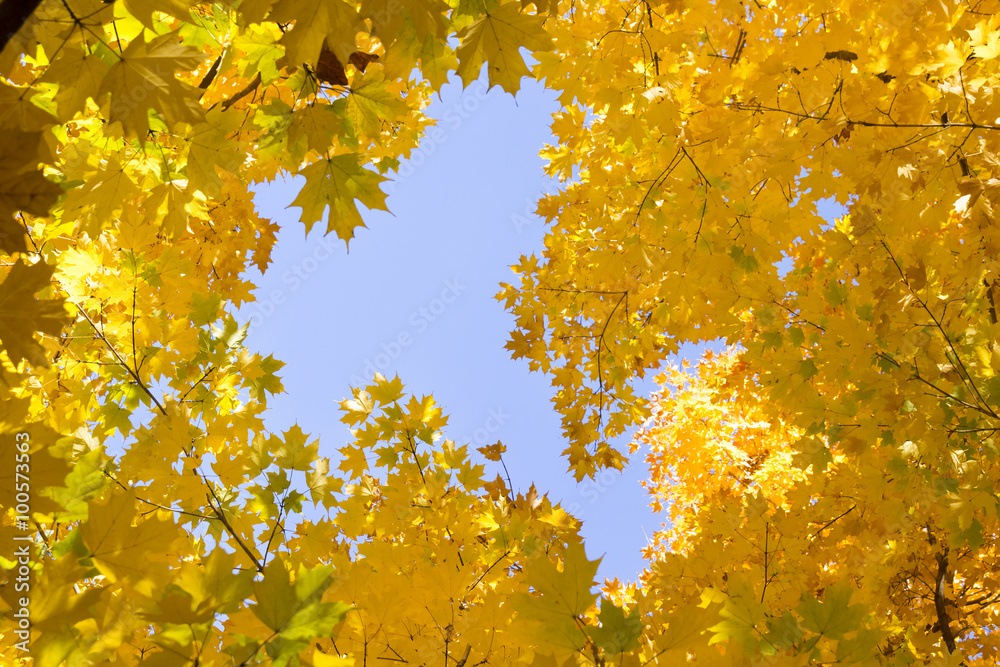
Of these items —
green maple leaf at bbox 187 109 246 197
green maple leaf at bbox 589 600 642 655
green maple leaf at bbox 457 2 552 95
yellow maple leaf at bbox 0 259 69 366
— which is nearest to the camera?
yellow maple leaf at bbox 0 259 69 366

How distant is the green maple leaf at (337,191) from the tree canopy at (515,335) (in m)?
0.01

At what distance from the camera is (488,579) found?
2855 millimetres

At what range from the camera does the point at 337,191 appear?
190cm

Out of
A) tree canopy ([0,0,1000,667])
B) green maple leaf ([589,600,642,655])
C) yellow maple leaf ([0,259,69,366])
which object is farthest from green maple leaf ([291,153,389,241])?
green maple leaf ([589,600,642,655])

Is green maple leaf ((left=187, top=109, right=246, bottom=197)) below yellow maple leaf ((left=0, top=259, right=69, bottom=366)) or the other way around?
the other way around

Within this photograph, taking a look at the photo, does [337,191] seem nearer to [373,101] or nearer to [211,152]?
[373,101]

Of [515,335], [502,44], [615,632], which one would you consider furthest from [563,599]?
[515,335]

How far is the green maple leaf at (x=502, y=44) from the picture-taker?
182 cm

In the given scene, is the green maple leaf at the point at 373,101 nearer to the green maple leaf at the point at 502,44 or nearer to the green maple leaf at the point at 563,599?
the green maple leaf at the point at 502,44

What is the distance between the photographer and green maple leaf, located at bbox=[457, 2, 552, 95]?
1820 mm

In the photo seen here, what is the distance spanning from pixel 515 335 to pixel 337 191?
4.19 metres

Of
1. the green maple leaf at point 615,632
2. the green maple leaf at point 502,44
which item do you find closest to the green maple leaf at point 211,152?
the green maple leaf at point 502,44

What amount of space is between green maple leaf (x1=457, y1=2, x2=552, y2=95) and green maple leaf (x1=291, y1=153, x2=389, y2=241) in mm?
480

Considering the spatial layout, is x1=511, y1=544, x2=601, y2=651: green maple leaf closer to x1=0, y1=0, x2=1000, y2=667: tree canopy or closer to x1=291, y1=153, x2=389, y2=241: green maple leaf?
x1=0, y1=0, x2=1000, y2=667: tree canopy
